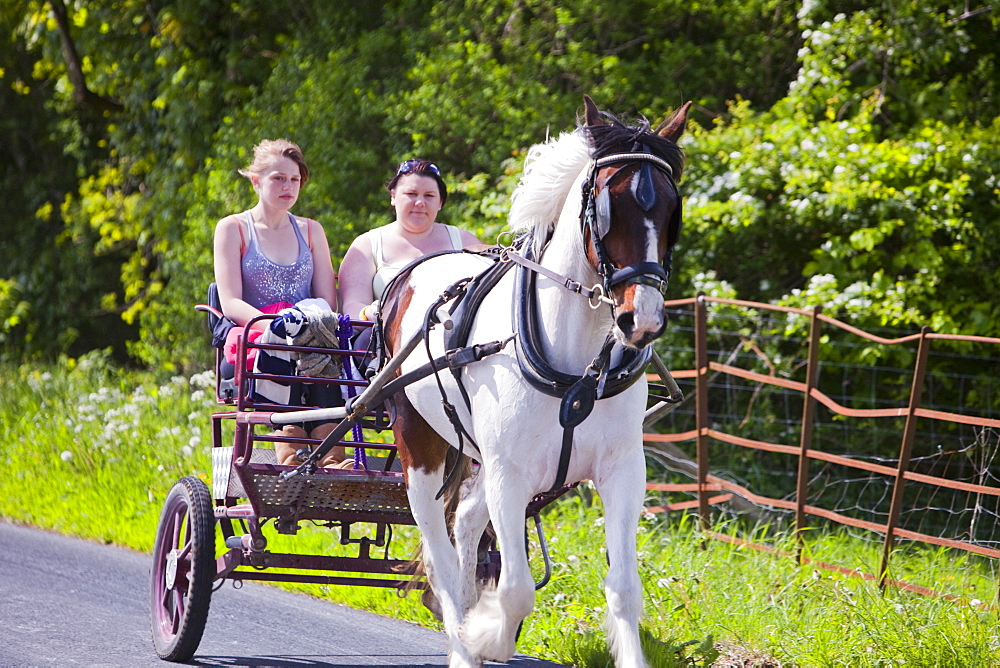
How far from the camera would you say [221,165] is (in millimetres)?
10234

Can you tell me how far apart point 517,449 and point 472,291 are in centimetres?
63

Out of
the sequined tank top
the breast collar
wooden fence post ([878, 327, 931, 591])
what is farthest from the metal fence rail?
the sequined tank top

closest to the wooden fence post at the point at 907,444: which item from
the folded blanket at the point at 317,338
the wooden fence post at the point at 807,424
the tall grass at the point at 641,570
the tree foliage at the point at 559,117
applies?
the tall grass at the point at 641,570

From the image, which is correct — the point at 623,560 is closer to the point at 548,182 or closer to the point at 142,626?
the point at 548,182

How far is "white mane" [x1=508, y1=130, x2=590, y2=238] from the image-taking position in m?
3.19

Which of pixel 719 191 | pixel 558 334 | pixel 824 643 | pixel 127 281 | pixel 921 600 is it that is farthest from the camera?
pixel 127 281

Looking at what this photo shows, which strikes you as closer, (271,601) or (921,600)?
(921,600)

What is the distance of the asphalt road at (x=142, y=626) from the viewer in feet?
14.7

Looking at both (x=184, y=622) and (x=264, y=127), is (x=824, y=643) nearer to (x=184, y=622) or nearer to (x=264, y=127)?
(x=184, y=622)

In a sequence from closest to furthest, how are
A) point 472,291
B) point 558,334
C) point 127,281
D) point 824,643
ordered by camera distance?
point 558,334
point 472,291
point 824,643
point 127,281

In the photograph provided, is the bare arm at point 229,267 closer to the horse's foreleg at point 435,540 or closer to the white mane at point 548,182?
the horse's foreleg at point 435,540

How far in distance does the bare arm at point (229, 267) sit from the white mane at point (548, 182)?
172 centimetres

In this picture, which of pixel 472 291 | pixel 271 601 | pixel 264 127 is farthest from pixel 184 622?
pixel 264 127

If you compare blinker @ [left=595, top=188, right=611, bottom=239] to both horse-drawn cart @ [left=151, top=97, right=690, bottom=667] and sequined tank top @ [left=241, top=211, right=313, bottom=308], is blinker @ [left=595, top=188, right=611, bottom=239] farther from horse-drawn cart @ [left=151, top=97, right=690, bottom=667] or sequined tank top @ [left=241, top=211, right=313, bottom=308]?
sequined tank top @ [left=241, top=211, right=313, bottom=308]
